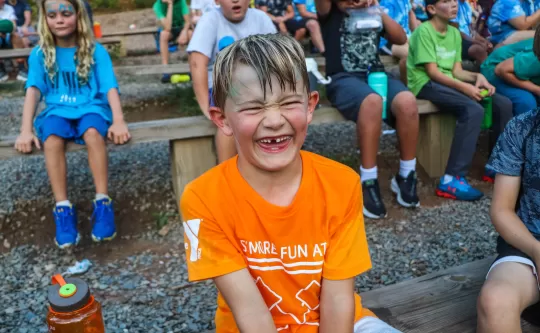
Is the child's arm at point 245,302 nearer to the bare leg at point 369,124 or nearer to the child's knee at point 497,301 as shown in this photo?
the child's knee at point 497,301

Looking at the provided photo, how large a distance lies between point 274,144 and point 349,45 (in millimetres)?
2653

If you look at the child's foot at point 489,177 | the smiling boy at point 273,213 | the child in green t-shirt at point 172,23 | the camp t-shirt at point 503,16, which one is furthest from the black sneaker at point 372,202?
the child in green t-shirt at point 172,23

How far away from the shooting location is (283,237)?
4.80ft

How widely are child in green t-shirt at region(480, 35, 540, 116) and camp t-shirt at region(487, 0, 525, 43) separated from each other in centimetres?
92

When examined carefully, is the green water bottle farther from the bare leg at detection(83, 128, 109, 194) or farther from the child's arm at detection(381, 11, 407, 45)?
the bare leg at detection(83, 128, 109, 194)

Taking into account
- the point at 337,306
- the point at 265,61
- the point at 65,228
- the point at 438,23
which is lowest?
the point at 65,228

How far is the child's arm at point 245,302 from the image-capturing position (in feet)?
4.58

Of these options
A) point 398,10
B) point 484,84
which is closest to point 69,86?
point 484,84

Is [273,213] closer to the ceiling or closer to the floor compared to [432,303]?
closer to the ceiling

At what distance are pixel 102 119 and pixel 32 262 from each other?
97 centimetres

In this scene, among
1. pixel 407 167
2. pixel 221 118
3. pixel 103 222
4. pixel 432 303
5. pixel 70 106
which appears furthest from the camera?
pixel 407 167

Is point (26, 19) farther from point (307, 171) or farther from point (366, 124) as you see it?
point (307, 171)

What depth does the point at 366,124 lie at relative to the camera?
3.51 m

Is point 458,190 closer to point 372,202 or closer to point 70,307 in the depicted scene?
point 372,202
